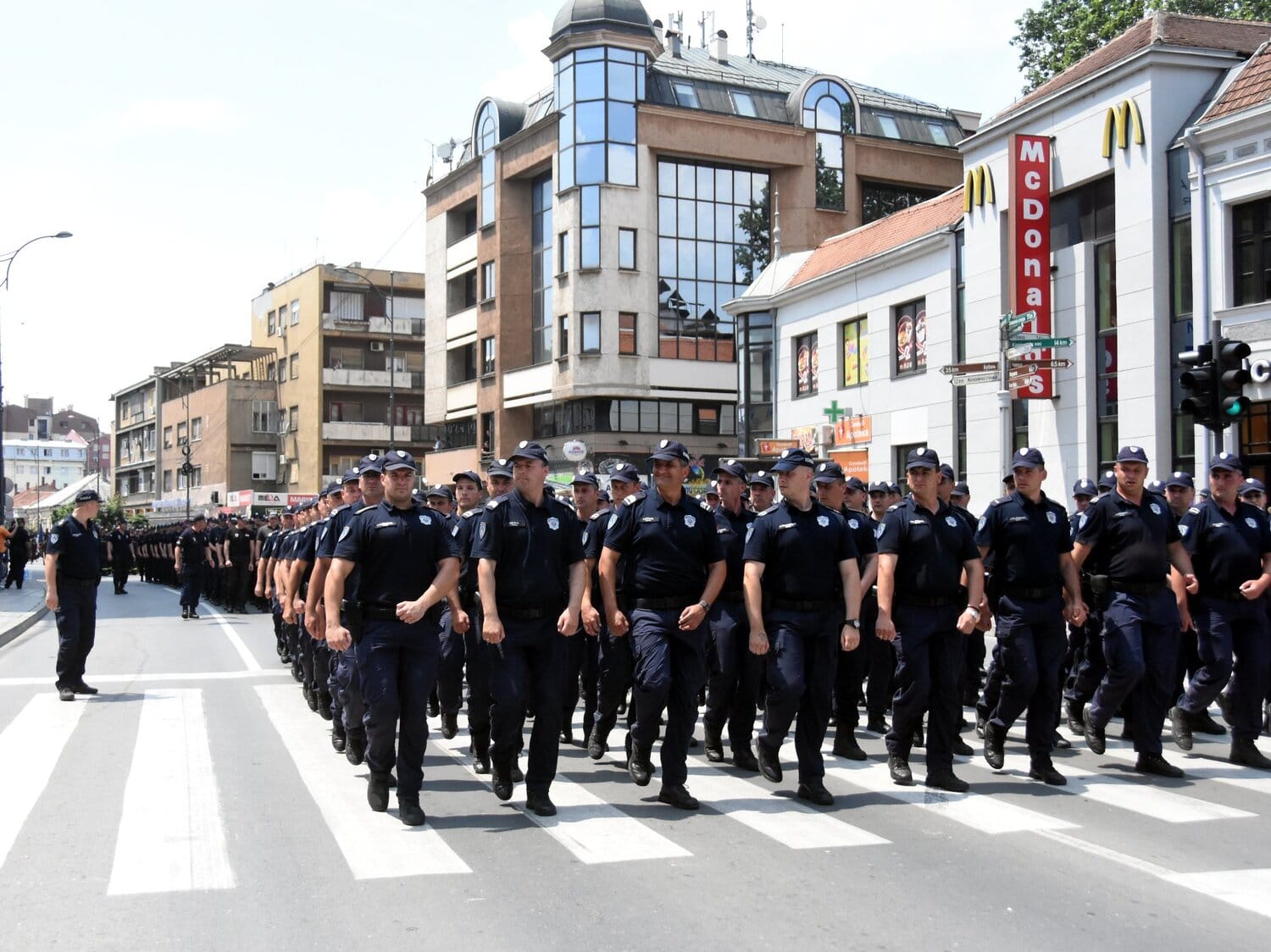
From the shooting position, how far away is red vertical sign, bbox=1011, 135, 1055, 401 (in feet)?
→ 78.0

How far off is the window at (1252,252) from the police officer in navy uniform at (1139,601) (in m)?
13.1

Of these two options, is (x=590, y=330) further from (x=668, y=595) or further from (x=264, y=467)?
(x=668, y=595)

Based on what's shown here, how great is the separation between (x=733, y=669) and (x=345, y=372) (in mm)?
69975

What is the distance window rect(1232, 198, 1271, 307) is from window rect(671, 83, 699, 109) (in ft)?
107

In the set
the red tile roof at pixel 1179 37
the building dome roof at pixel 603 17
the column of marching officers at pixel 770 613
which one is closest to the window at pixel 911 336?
the red tile roof at pixel 1179 37

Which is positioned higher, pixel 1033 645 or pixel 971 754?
pixel 1033 645

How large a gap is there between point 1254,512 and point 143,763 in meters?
8.10

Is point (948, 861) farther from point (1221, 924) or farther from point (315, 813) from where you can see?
point (315, 813)

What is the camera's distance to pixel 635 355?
165ft

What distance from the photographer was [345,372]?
76062 mm

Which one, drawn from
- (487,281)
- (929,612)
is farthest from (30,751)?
(487,281)

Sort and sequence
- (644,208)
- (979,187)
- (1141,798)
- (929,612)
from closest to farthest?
(1141,798) < (929,612) < (979,187) < (644,208)

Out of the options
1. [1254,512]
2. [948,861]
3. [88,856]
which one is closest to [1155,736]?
[1254,512]

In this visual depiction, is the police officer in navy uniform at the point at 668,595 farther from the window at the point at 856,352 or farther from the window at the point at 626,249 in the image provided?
the window at the point at 626,249
